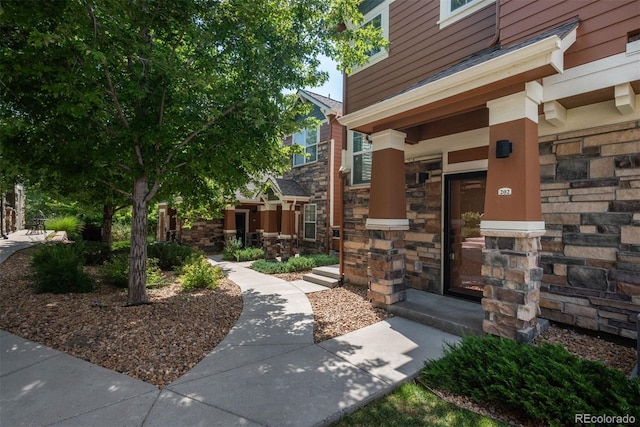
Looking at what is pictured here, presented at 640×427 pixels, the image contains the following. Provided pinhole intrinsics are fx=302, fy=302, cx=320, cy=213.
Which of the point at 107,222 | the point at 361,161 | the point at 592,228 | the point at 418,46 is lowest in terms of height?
the point at 107,222

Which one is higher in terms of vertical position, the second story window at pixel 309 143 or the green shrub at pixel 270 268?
the second story window at pixel 309 143

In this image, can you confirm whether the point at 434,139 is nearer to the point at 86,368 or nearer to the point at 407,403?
the point at 407,403

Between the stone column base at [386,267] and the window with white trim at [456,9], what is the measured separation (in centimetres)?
422

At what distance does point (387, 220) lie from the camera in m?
5.28

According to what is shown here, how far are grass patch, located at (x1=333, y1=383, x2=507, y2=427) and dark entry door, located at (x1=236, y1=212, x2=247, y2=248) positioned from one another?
13.7 meters

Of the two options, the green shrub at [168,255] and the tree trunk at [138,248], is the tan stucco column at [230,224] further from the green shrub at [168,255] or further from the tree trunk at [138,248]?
the tree trunk at [138,248]

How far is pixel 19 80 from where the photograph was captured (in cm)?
389

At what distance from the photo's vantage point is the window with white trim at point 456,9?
547cm

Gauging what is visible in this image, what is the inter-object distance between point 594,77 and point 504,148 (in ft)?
4.42

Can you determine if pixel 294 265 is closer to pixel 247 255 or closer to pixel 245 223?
pixel 247 255

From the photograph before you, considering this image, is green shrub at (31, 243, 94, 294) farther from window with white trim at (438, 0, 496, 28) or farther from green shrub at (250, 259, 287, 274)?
window with white trim at (438, 0, 496, 28)

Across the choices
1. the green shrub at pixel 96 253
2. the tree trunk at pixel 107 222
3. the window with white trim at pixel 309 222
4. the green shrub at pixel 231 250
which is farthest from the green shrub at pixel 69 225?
the window with white trim at pixel 309 222

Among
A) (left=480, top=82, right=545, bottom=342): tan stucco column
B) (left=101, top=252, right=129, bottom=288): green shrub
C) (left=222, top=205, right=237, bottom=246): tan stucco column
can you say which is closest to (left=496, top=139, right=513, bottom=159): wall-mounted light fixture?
(left=480, top=82, right=545, bottom=342): tan stucco column

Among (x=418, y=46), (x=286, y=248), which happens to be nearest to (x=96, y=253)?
(x=286, y=248)
